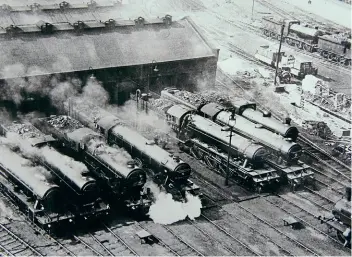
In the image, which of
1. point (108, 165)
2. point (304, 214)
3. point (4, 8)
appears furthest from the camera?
point (4, 8)

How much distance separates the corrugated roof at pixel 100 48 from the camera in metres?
36.0

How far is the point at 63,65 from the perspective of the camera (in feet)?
120

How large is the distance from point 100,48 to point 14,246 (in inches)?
821

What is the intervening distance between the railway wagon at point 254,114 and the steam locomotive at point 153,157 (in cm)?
689

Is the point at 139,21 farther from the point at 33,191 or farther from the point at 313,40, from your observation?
the point at 313,40

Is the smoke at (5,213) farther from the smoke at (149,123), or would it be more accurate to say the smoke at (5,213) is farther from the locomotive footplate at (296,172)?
the locomotive footplate at (296,172)

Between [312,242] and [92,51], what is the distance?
2331 centimetres

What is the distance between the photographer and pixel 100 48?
39.4m

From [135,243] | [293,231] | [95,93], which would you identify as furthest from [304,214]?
[95,93]

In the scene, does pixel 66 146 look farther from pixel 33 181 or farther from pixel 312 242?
pixel 312 242

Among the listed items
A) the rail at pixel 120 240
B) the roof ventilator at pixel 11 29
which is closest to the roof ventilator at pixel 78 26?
the roof ventilator at pixel 11 29

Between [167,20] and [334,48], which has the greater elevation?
[167,20]

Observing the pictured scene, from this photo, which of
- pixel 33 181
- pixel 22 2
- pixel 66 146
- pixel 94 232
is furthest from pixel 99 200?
pixel 22 2

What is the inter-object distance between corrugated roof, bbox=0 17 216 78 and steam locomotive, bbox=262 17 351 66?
13471 mm
